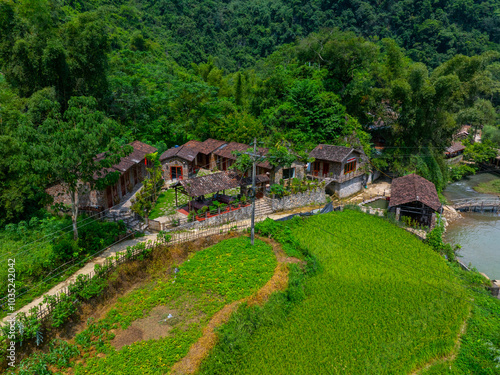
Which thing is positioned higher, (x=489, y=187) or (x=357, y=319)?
(x=357, y=319)

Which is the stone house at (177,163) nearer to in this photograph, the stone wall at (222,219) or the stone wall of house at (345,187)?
the stone wall at (222,219)

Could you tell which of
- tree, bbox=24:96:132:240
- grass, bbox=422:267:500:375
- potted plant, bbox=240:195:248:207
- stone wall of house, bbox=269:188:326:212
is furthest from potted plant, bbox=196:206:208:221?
grass, bbox=422:267:500:375

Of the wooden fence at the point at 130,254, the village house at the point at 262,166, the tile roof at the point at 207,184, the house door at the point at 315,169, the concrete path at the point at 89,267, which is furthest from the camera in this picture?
the house door at the point at 315,169

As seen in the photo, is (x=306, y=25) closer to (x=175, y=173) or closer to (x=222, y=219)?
(x=175, y=173)

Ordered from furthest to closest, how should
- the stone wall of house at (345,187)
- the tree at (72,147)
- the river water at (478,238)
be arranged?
the stone wall of house at (345,187) < the river water at (478,238) < the tree at (72,147)

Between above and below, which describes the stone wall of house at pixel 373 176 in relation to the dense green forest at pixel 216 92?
below

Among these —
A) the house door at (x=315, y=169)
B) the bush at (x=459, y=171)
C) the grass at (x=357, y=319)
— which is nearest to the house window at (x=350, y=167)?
the house door at (x=315, y=169)

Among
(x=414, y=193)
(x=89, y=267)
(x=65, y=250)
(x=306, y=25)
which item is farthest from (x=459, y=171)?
(x=306, y=25)

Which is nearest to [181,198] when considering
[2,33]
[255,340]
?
[255,340]
